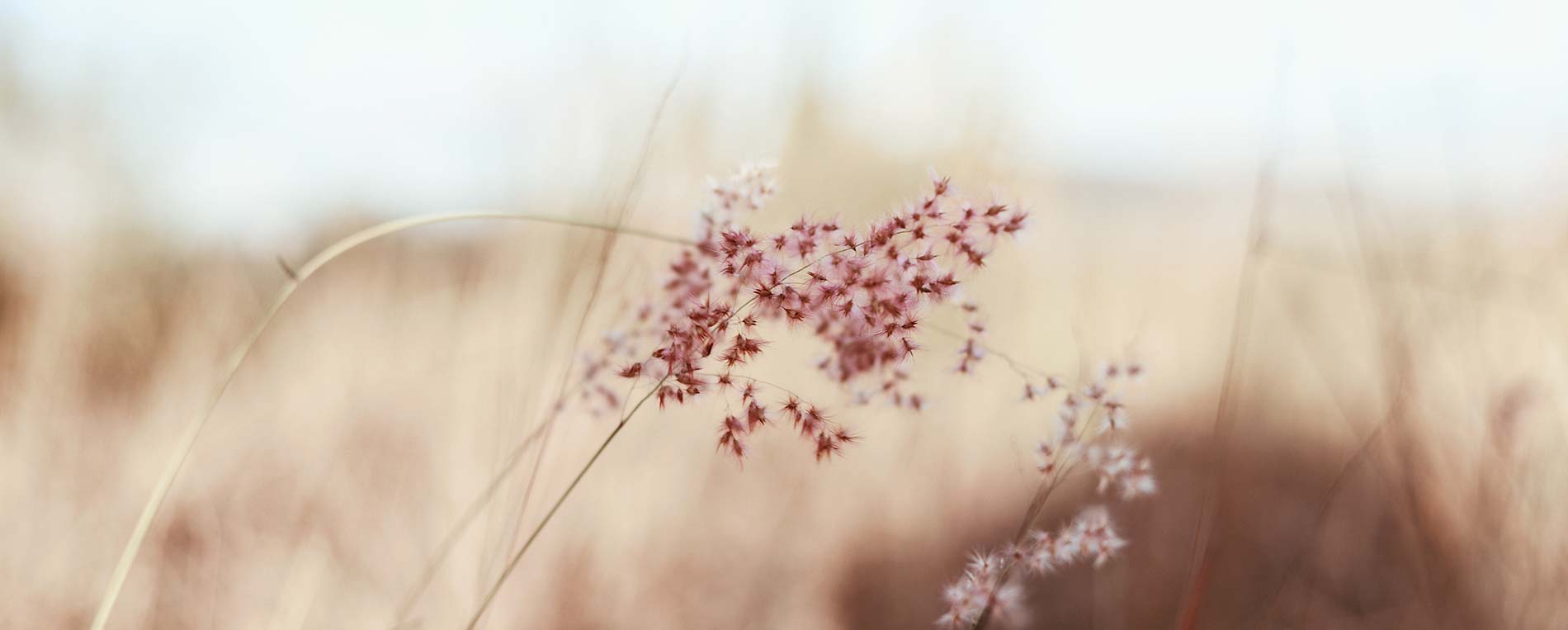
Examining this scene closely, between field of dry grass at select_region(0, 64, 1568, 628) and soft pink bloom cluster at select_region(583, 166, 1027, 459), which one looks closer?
soft pink bloom cluster at select_region(583, 166, 1027, 459)

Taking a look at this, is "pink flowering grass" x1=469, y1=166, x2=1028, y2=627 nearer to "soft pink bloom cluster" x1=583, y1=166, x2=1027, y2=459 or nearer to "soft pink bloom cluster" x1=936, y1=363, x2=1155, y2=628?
"soft pink bloom cluster" x1=583, y1=166, x2=1027, y2=459

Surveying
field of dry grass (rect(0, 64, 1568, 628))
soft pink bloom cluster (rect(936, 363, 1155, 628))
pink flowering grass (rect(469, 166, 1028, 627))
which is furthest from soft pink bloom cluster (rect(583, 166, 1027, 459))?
field of dry grass (rect(0, 64, 1568, 628))

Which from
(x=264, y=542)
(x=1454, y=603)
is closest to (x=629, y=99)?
(x=264, y=542)

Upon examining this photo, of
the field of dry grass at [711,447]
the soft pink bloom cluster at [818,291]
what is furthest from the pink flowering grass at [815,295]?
the field of dry grass at [711,447]

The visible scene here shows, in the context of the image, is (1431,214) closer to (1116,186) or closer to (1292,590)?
(1292,590)

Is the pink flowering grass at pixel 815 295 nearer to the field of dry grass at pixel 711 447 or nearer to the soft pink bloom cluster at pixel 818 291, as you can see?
the soft pink bloom cluster at pixel 818 291
